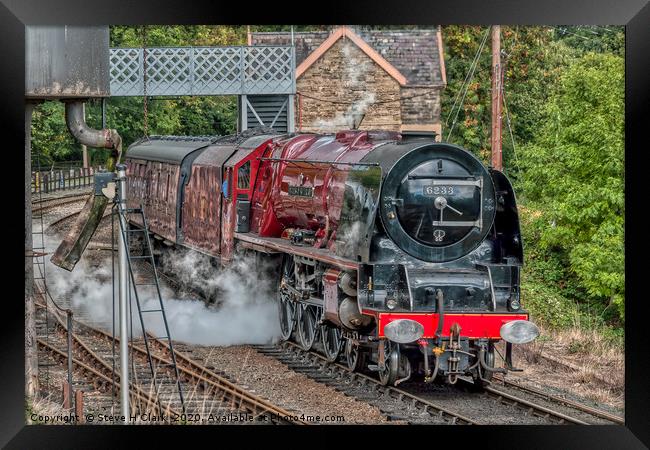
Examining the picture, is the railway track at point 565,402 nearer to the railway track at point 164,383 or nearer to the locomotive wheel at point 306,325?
the locomotive wheel at point 306,325

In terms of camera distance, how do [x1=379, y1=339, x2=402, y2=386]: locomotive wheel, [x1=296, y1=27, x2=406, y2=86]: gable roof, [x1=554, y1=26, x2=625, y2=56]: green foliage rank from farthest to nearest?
[x1=296, y1=27, x2=406, y2=86]: gable roof → [x1=554, y1=26, x2=625, y2=56]: green foliage → [x1=379, y1=339, x2=402, y2=386]: locomotive wheel

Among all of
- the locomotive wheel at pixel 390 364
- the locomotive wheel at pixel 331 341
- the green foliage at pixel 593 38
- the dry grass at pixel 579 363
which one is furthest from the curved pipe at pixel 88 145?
the green foliage at pixel 593 38

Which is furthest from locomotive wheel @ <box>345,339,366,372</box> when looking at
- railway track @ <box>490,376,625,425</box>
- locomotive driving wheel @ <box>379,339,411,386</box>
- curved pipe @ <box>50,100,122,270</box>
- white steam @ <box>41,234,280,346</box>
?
curved pipe @ <box>50,100,122,270</box>

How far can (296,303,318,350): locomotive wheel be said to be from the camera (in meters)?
14.3

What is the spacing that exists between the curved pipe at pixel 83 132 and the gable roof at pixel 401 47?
8424 millimetres

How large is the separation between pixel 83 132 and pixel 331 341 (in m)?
3.87

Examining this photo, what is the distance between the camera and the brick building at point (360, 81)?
21.1 metres

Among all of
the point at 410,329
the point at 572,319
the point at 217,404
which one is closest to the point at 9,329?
the point at 217,404

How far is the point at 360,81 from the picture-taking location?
21750mm

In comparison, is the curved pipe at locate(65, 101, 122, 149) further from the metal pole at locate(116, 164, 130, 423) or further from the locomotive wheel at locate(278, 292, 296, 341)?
the locomotive wheel at locate(278, 292, 296, 341)

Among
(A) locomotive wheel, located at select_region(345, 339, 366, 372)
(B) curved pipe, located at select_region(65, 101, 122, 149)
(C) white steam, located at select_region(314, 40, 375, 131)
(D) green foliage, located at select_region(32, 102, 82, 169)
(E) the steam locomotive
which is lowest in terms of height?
(A) locomotive wheel, located at select_region(345, 339, 366, 372)

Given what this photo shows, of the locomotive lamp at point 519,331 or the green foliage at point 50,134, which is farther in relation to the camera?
the green foliage at point 50,134

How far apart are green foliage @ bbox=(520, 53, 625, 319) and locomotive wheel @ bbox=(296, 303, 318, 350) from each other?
4598mm
